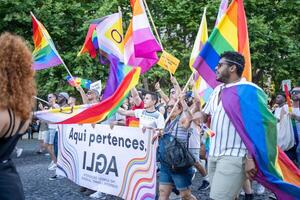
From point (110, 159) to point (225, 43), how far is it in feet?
7.37

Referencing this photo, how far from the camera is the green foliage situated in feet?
59.5

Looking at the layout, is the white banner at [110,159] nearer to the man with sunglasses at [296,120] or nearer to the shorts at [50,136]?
the shorts at [50,136]

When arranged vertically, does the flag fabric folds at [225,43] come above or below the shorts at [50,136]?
above

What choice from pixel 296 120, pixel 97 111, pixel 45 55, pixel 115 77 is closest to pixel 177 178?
pixel 97 111

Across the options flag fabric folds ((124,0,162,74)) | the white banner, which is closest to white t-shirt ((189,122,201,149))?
the white banner

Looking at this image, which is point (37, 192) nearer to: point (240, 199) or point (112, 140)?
point (112, 140)

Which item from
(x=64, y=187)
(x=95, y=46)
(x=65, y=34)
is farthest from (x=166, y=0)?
(x=64, y=187)

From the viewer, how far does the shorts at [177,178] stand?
6445 millimetres

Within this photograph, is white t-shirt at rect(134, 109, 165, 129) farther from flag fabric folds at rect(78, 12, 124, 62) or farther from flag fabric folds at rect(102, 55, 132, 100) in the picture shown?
flag fabric folds at rect(78, 12, 124, 62)

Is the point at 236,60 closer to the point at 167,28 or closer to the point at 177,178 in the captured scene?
the point at 177,178

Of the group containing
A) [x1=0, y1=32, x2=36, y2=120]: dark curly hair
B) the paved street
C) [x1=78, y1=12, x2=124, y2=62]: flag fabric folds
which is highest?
[x1=78, y1=12, x2=124, y2=62]: flag fabric folds

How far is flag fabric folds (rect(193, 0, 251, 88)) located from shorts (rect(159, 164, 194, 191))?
1.16 metres

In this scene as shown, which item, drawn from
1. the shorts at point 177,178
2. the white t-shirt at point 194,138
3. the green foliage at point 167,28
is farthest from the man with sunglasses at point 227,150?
the green foliage at point 167,28

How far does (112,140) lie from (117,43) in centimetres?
245
